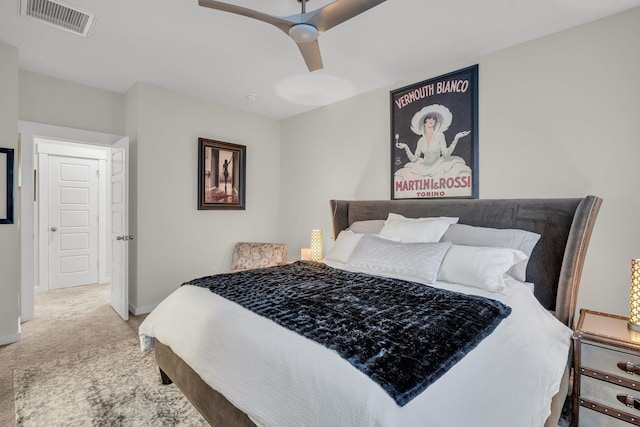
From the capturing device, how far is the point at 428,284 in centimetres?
223

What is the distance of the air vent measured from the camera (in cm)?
226

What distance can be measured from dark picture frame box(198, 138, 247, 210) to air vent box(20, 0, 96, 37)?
1.71 metres

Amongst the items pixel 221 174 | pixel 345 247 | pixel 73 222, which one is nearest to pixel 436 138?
pixel 345 247

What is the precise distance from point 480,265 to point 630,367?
86 cm

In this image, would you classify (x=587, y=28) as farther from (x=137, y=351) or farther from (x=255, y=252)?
(x=137, y=351)

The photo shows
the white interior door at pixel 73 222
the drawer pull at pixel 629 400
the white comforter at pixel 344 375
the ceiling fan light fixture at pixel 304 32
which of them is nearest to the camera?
the white comforter at pixel 344 375

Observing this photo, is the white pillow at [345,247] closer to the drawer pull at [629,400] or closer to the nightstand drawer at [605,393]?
the nightstand drawer at [605,393]

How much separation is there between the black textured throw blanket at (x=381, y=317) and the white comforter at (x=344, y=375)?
0.04 meters

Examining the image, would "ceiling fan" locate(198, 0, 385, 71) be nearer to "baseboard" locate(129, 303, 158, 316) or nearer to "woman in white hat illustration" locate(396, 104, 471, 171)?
"woman in white hat illustration" locate(396, 104, 471, 171)

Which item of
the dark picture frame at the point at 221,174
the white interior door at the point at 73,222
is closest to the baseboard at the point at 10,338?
the dark picture frame at the point at 221,174

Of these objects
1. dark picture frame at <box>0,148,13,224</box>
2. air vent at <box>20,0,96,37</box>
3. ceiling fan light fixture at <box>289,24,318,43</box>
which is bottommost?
dark picture frame at <box>0,148,13,224</box>

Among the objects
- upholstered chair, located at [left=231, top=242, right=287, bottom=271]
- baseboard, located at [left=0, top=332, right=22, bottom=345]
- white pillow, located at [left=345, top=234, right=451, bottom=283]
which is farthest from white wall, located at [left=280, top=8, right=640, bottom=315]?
baseboard, located at [left=0, top=332, right=22, bottom=345]

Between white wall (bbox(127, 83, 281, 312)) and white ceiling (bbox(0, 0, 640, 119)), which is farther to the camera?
white wall (bbox(127, 83, 281, 312))

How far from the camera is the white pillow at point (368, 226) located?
3.21 meters
